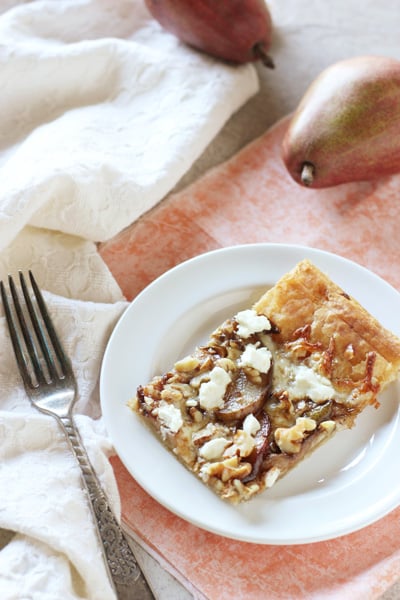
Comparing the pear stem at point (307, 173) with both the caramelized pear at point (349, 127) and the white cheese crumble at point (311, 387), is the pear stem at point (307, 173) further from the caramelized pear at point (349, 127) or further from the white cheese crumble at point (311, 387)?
the white cheese crumble at point (311, 387)

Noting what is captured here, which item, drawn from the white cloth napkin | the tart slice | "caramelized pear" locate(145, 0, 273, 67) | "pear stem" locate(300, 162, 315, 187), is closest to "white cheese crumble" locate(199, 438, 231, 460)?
the tart slice

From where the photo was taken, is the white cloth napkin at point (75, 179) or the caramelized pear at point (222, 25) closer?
the white cloth napkin at point (75, 179)

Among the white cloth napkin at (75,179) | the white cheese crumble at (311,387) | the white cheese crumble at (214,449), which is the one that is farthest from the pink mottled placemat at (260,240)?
the white cheese crumble at (311,387)

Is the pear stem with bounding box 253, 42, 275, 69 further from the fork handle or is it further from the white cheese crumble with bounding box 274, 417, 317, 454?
the fork handle

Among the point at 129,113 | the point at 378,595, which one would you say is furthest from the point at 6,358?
the point at 378,595

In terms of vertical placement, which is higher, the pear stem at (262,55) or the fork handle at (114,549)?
the pear stem at (262,55)

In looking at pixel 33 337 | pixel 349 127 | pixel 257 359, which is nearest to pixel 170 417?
pixel 257 359

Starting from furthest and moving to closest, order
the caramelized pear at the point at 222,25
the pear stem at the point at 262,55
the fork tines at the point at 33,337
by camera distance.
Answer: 1. the pear stem at the point at 262,55
2. the caramelized pear at the point at 222,25
3. the fork tines at the point at 33,337
